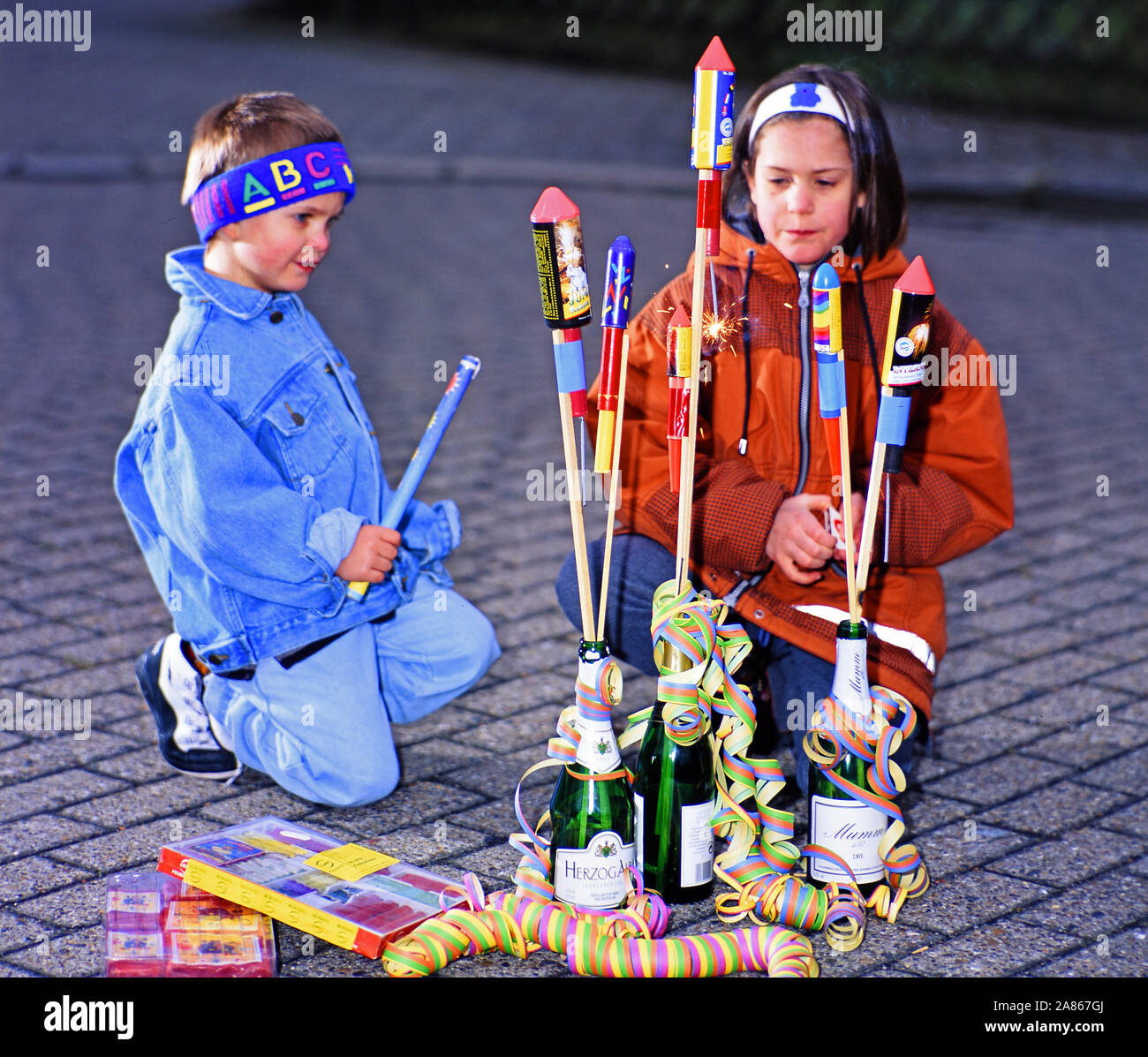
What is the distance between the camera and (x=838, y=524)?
2.64m

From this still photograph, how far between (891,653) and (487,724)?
0.94 m

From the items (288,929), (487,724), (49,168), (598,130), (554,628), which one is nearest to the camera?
(288,929)

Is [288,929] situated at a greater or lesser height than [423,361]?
lesser

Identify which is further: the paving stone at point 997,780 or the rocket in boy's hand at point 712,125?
the paving stone at point 997,780

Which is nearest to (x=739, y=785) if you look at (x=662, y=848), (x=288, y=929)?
(x=662, y=848)

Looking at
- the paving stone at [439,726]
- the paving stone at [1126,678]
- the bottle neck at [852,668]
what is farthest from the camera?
the paving stone at [1126,678]

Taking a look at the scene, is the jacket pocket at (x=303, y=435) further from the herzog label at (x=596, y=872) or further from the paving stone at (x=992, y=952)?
the paving stone at (x=992, y=952)

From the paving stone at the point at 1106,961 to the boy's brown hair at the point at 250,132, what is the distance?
1.91 metres

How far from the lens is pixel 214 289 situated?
110 inches

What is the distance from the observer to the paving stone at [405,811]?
9.19 feet

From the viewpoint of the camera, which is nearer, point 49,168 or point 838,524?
point 838,524

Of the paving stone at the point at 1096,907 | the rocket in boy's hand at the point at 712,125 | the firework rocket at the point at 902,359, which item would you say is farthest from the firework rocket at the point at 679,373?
the paving stone at the point at 1096,907
